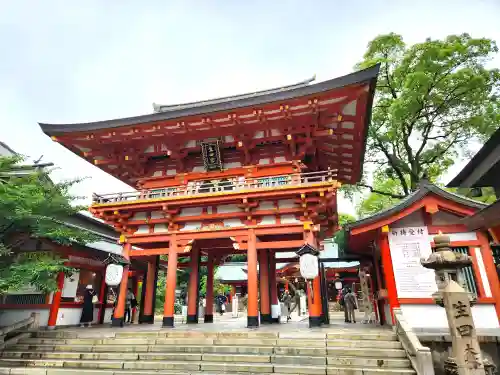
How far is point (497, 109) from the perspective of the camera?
671 inches

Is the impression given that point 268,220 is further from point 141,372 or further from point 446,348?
point 446,348

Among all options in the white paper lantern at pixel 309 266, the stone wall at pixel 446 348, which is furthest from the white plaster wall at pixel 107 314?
the stone wall at pixel 446 348

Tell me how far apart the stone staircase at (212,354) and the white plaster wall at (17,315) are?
300cm

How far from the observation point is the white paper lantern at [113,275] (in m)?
11.1

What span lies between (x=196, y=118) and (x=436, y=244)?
28.3 feet

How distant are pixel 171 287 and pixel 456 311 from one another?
8.84 metres

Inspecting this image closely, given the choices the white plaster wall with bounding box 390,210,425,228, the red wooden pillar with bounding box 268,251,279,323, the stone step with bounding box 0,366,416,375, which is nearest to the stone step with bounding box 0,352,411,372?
the stone step with bounding box 0,366,416,375

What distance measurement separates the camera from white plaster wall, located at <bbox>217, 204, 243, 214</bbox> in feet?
37.9

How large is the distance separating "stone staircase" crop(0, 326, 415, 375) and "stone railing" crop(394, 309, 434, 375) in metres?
0.18

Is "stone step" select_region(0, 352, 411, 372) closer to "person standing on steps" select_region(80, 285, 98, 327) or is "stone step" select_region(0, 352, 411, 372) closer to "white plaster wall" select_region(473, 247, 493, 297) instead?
"white plaster wall" select_region(473, 247, 493, 297)

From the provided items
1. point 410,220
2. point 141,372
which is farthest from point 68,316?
point 410,220

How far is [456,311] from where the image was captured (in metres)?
6.29

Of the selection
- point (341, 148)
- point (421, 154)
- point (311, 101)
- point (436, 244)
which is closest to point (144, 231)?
point (311, 101)

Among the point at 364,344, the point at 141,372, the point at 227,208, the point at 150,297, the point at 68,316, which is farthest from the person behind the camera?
the point at 150,297
